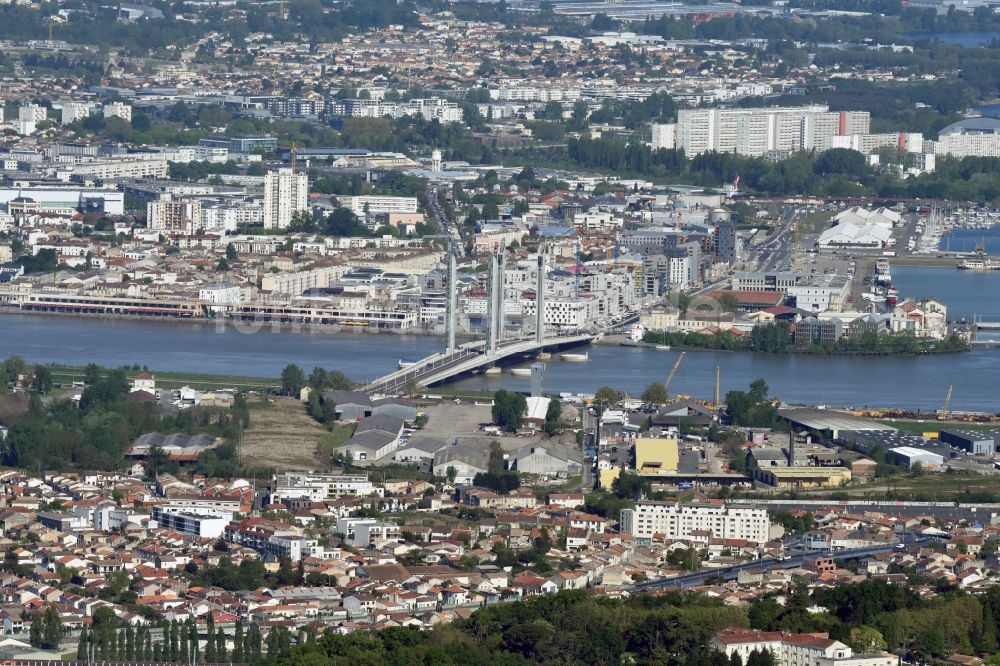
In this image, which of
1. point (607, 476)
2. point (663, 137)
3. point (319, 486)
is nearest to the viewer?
point (319, 486)

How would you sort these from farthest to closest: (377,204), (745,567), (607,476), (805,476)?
(377,204), (805,476), (607,476), (745,567)

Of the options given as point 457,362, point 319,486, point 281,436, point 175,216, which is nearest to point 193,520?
point 319,486

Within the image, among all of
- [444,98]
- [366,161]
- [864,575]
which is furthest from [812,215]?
[864,575]

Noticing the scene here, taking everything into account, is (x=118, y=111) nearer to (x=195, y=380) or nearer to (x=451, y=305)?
(x=451, y=305)

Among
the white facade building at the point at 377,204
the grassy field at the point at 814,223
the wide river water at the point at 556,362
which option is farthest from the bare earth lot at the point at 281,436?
the grassy field at the point at 814,223

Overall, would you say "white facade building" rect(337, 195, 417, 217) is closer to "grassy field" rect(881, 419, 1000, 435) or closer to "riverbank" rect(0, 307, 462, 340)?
"riverbank" rect(0, 307, 462, 340)

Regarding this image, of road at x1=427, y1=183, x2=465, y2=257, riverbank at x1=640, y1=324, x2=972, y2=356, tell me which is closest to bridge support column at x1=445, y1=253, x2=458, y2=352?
riverbank at x1=640, y1=324, x2=972, y2=356

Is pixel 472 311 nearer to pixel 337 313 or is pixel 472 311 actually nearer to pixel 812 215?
pixel 337 313
